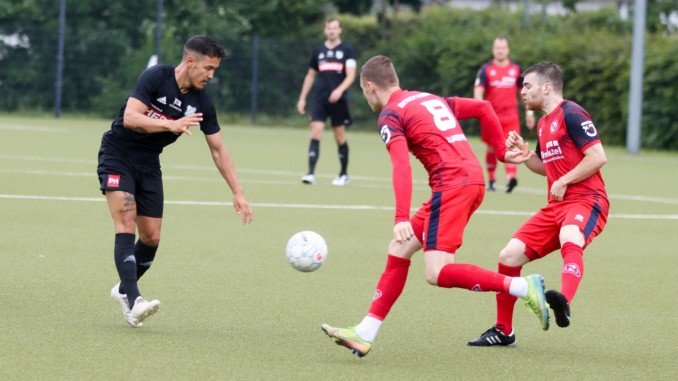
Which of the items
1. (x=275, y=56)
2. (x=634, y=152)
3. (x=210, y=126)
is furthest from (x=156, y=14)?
(x=210, y=126)

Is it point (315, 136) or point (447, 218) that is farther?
point (315, 136)

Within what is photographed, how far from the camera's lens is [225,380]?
6.47 meters

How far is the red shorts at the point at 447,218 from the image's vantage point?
281 inches

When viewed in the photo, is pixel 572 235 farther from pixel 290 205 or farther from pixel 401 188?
pixel 290 205

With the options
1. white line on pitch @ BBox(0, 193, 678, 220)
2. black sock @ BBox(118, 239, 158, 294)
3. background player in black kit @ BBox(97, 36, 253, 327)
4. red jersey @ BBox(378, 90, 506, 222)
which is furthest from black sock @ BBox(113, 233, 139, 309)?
white line on pitch @ BBox(0, 193, 678, 220)

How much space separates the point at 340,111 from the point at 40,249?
767cm

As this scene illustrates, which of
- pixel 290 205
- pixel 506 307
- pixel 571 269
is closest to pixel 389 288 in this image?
pixel 506 307

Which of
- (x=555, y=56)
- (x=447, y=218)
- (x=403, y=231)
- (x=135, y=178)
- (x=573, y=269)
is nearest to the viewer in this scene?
(x=403, y=231)

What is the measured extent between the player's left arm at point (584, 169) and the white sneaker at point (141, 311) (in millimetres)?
2451

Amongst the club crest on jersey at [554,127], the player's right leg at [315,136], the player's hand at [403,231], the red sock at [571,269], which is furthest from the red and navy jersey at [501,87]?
the player's hand at [403,231]

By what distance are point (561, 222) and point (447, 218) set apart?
935 mm

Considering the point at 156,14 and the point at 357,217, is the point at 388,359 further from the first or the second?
the point at 156,14

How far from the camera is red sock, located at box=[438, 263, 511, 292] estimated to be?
7047mm

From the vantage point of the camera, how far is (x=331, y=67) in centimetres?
1834
